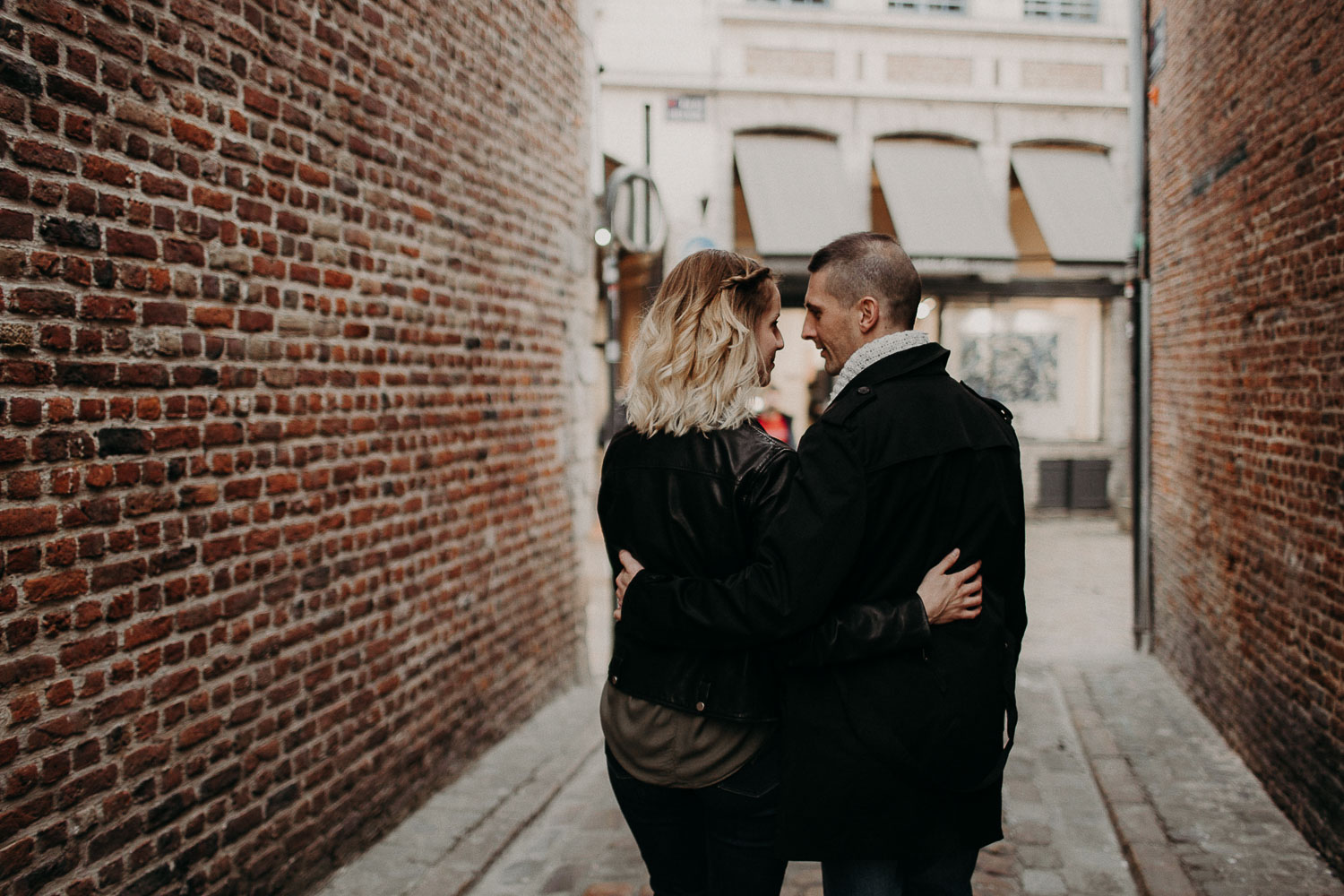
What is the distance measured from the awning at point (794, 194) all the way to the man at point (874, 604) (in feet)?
36.1

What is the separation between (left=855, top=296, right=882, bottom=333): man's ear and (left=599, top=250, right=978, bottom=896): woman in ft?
0.66

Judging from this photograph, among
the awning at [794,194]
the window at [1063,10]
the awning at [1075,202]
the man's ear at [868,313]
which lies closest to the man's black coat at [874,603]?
the man's ear at [868,313]

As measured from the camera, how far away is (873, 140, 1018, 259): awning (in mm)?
13461

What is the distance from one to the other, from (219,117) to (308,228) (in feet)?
1.88

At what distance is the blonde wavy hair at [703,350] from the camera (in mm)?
2152

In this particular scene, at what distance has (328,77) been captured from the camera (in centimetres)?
380

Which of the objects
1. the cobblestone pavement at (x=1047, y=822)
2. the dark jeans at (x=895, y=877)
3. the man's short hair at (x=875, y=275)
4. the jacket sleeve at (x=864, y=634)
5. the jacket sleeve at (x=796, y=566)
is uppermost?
the man's short hair at (x=875, y=275)

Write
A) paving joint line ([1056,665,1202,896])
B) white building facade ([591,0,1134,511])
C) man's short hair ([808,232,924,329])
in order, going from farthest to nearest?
white building facade ([591,0,1134,511]) < paving joint line ([1056,665,1202,896]) < man's short hair ([808,232,924,329])


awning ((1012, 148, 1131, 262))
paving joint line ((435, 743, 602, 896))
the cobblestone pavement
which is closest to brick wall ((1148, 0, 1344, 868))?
→ the cobblestone pavement

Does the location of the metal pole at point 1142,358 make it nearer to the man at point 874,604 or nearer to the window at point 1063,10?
the man at point 874,604

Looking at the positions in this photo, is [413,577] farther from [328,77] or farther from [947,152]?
[947,152]

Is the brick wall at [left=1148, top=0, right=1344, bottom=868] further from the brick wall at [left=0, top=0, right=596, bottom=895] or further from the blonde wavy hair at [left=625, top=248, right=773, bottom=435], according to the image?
the brick wall at [left=0, top=0, right=596, bottom=895]

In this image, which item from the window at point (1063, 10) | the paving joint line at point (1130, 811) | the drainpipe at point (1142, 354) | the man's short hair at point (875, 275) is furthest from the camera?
the window at point (1063, 10)

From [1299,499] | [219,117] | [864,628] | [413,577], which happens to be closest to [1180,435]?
[1299,499]
